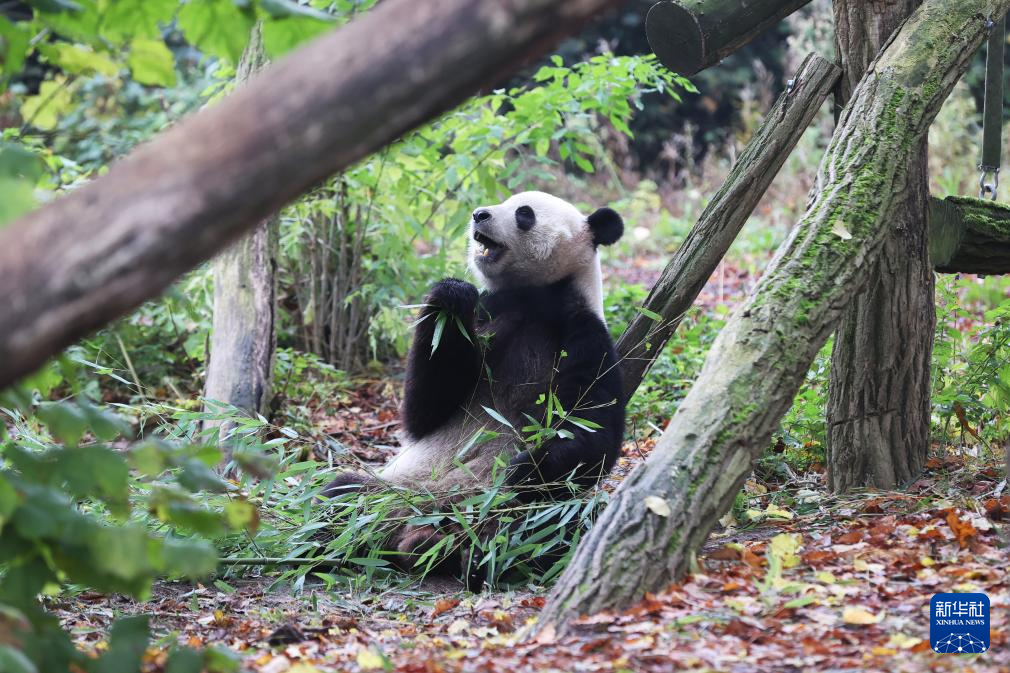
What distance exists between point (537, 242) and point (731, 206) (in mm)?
998

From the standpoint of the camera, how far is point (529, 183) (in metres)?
7.46

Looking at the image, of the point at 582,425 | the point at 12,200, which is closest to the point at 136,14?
the point at 12,200

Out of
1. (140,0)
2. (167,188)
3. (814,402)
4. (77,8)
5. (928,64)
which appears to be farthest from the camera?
(814,402)

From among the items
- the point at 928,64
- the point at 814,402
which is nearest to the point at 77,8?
the point at 928,64

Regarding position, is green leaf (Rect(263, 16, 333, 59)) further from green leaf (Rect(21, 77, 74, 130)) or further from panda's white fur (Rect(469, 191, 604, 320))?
panda's white fur (Rect(469, 191, 604, 320))

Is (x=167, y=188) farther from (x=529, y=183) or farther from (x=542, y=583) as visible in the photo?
(x=529, y=183)

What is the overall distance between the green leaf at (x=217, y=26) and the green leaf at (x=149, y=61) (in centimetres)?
12

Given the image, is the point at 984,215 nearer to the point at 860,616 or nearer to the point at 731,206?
the point at 731,206

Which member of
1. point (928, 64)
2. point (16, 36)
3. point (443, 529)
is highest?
point (928, 64)

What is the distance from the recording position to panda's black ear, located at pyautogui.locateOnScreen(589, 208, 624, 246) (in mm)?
5344

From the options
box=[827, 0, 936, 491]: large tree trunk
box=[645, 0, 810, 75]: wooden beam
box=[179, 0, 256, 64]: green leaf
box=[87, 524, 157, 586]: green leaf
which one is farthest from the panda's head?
box=[87, 524, 157, 586]: green leaf

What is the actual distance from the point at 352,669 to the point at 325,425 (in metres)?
4.01

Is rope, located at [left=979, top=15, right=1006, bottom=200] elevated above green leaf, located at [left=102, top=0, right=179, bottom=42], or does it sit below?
above

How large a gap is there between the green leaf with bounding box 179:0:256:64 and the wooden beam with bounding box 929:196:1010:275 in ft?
10.9
